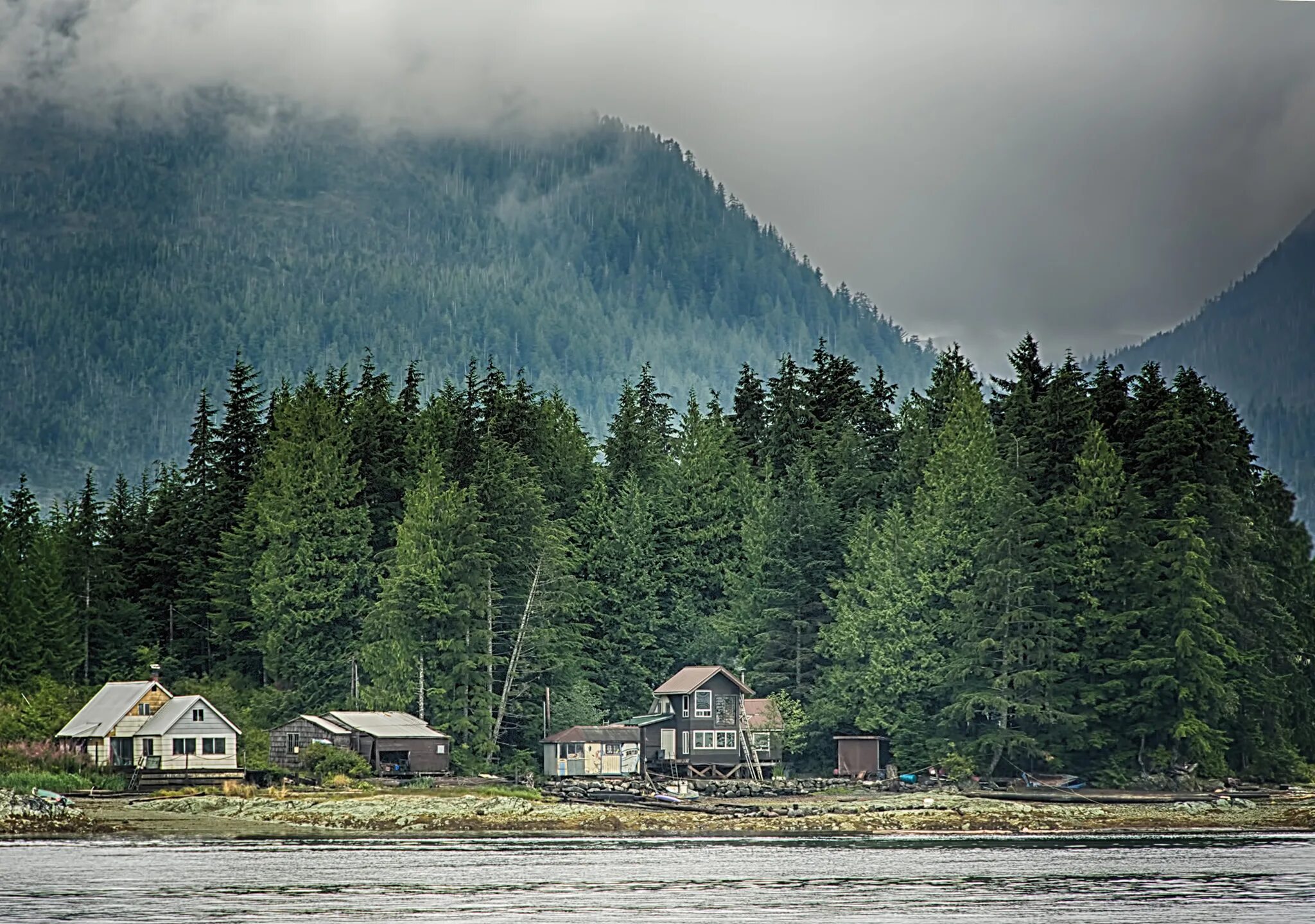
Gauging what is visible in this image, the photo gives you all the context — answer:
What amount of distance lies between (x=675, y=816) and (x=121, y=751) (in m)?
22.7

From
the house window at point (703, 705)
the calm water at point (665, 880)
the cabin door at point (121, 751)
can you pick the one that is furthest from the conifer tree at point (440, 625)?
the calm water at point (665, 880)

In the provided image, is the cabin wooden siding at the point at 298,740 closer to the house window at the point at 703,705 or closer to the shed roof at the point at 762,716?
the house window at the point at 703,705

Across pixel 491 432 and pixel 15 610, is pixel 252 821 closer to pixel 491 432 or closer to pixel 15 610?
pixel 15 610

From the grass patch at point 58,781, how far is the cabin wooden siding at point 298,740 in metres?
5.60

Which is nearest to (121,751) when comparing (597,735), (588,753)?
(588,753)

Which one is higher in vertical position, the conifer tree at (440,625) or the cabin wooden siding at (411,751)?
the conifer tree at (440,625)

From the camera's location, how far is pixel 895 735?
2625 inches

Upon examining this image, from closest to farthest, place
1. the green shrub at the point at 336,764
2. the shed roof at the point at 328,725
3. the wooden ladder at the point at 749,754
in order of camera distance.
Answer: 1. the green shrub at the point at 336,764
2. the shed roof at the point at 328,725
3. the wooden ladder at the point at 749,754

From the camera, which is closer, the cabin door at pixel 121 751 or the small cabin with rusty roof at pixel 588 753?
the cabin door at pixel 121 751

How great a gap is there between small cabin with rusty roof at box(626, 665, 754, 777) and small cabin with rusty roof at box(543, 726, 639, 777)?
1132 millimetres

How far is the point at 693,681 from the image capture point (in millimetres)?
72438

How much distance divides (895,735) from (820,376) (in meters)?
28.2

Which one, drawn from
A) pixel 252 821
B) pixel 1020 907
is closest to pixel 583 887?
pixel 1020 907

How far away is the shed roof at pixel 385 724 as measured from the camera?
213 feet
